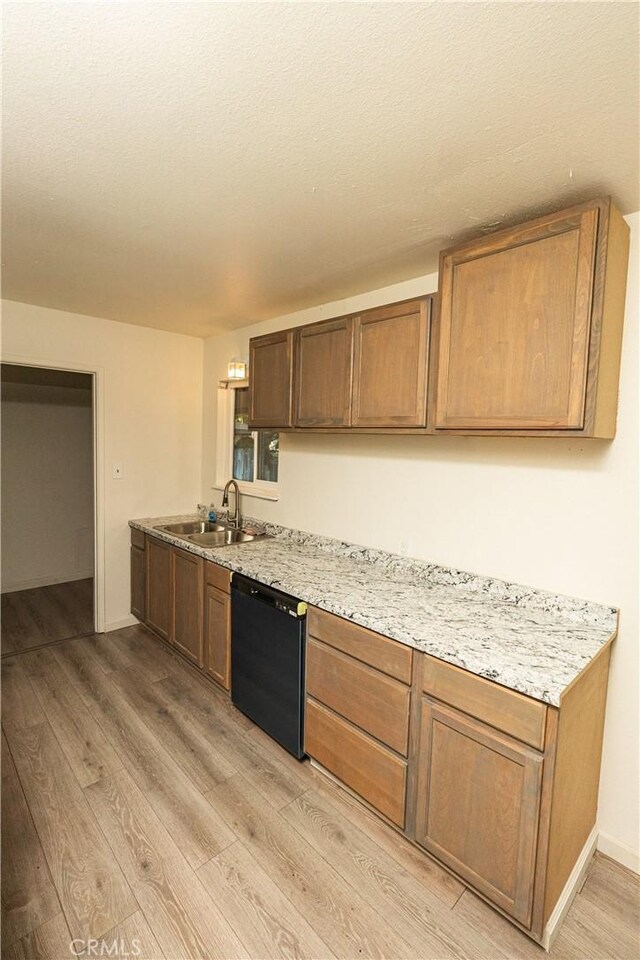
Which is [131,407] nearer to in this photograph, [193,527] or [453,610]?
[193,527]

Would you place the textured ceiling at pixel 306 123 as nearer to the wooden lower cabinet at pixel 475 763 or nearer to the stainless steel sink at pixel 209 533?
the wooden lower cabinet at pixel 475 763

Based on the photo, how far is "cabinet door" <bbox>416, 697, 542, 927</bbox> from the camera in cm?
138

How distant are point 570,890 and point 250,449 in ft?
9.95

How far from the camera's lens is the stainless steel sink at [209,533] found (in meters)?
3.34

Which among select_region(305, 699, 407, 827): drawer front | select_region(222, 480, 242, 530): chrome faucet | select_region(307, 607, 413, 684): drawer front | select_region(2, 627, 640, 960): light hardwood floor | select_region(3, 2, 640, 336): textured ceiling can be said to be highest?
select_region(3, 2, 640, 336): textured ceiling

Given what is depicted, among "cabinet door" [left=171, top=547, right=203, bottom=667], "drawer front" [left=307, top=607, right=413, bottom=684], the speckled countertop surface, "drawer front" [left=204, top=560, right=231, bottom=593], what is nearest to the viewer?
the speckled countertop surface

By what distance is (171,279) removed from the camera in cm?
257

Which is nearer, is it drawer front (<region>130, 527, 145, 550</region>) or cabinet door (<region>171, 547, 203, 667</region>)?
cabinet door (<region>171, 547, 203, 667</region>)

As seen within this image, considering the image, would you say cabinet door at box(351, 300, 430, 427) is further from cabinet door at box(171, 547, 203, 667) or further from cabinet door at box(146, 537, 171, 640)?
cabinet door at box(146, 537, 171, 640)

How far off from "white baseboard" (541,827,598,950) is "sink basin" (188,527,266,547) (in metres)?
2.35

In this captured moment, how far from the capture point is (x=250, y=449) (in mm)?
3660

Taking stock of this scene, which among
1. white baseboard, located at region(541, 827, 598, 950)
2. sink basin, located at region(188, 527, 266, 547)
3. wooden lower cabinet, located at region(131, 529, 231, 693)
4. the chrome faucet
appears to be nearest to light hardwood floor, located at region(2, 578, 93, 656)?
wooden lower cabinet, located at region(131, 529, 231, 693)

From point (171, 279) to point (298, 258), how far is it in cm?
82

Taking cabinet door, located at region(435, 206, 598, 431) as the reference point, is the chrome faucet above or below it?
below
